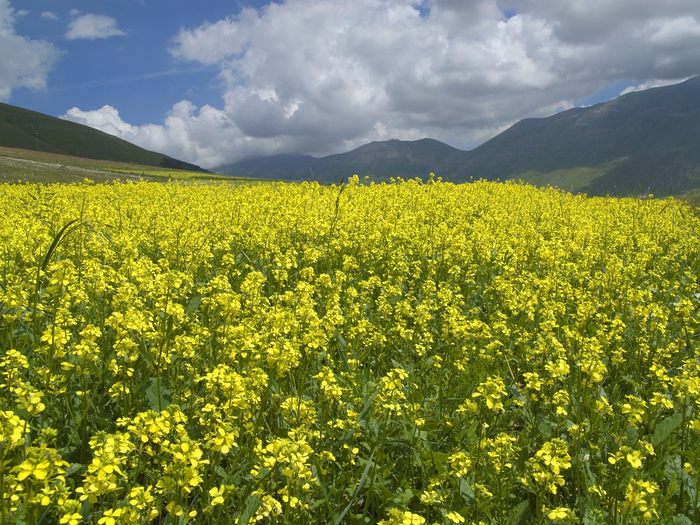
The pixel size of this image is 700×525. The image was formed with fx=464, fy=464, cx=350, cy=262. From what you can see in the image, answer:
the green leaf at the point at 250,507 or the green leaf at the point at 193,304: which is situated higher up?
the green leaf at the point at 193,304

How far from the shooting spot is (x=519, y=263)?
866cm

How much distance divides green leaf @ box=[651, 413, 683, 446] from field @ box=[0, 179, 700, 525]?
0.04ft

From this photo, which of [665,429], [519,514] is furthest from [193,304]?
[665,429]

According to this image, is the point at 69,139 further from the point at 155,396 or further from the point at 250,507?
the point at 250,507

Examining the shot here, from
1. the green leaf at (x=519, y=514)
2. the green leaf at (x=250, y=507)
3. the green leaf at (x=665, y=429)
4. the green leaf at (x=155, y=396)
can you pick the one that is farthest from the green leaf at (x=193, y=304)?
the green leaf at (x=665, y=429)

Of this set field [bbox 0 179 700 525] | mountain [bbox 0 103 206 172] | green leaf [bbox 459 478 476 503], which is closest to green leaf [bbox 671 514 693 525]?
field [bbox 0 179 700 525]

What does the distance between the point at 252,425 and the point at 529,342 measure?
368cm

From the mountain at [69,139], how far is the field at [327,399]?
133m

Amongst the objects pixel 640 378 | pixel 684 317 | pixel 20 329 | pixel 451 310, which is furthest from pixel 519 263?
pixel 20 329

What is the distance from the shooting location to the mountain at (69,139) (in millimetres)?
126662

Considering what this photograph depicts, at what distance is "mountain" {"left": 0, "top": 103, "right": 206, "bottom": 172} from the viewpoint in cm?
12666

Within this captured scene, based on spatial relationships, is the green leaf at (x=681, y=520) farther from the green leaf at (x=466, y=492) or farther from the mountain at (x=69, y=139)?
the mountain at (x=69, y=139)

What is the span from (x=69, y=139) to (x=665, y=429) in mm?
167674

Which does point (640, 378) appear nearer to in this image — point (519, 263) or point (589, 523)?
point (589, 523)
